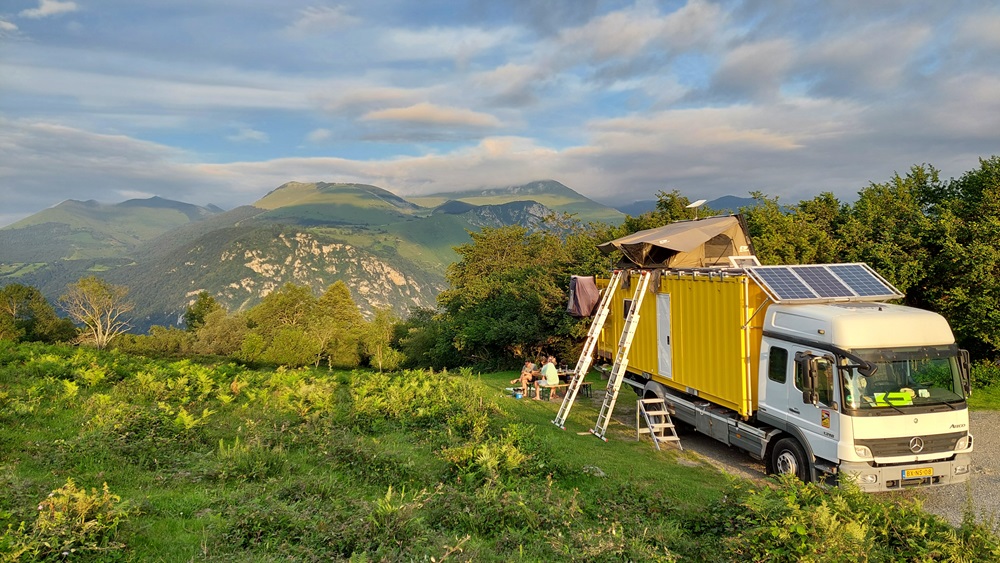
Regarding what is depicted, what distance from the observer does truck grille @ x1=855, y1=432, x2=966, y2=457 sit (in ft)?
27.1

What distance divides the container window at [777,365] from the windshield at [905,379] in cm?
113

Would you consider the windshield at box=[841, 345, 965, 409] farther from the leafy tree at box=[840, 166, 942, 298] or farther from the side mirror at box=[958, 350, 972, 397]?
the leafy tree at box=[840, 166, 942, 298]

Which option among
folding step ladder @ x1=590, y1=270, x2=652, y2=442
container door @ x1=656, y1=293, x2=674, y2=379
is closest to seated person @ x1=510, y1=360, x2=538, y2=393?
folding step ladder @ x1=590, y1=270, x2=652, y2=442

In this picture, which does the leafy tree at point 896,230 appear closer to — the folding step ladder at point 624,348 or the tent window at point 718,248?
the tent window at point 718,248

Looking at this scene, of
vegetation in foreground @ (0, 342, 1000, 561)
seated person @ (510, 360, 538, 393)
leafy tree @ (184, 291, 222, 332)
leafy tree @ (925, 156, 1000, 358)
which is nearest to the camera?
vegetation in foreground @ (0, 342, 1000, 561)

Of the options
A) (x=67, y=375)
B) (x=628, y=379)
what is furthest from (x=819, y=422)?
(x=67, y=375)

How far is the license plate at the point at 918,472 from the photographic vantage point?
327 inches

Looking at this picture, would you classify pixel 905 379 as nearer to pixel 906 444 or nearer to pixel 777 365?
pixel 906 444

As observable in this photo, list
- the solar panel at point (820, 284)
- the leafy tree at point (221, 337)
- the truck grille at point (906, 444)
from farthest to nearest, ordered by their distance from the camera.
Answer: the leafy tree at point (221, 337) → the solar panel at point (820, 284) → the truck grille at point (906, 444)

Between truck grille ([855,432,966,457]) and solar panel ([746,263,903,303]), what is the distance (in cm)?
259

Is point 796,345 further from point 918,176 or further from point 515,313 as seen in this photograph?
point 515,313

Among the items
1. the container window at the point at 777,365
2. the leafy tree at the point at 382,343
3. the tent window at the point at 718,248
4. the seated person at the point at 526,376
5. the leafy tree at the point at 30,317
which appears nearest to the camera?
the container window at the point at 777,365

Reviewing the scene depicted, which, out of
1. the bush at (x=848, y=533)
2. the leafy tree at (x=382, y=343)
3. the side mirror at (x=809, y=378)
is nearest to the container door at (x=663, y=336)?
the side mirror at (x=809, y=378)

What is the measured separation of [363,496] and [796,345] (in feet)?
25.0
